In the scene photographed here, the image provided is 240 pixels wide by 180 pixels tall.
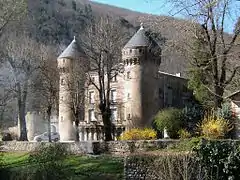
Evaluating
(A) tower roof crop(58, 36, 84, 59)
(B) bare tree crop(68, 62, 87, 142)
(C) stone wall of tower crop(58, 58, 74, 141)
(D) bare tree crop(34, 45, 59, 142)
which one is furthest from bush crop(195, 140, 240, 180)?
(A) tower roof crop(58, 36, 84, 59)

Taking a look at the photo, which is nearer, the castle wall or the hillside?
the castle wall

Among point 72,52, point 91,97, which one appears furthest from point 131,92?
point 72,52

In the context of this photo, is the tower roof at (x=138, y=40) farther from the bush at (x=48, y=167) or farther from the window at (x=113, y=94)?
the bush at (x=48, y=167)

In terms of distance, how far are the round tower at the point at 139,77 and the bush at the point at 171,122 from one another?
1125cm

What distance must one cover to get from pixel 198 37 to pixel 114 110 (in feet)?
87.5

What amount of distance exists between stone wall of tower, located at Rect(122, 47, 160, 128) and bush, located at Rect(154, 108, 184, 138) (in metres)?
11.2

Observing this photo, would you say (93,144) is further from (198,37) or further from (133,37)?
(133,37)

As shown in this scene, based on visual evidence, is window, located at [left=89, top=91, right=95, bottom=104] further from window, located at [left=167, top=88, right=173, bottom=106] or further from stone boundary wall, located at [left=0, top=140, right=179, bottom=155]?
stone boundary wall, located at [left=0, top=140, right=179, bottom=155]

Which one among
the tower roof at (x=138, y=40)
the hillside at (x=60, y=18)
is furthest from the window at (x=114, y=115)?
the hillside at (x=60, y=18)

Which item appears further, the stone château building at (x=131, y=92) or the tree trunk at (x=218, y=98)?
the stone château building at (x=131, y=92)

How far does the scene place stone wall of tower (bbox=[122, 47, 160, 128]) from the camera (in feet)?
173

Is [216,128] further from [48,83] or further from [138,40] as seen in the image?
[48,83]

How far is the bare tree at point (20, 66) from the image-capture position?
163ft

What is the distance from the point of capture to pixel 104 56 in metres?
39.7
